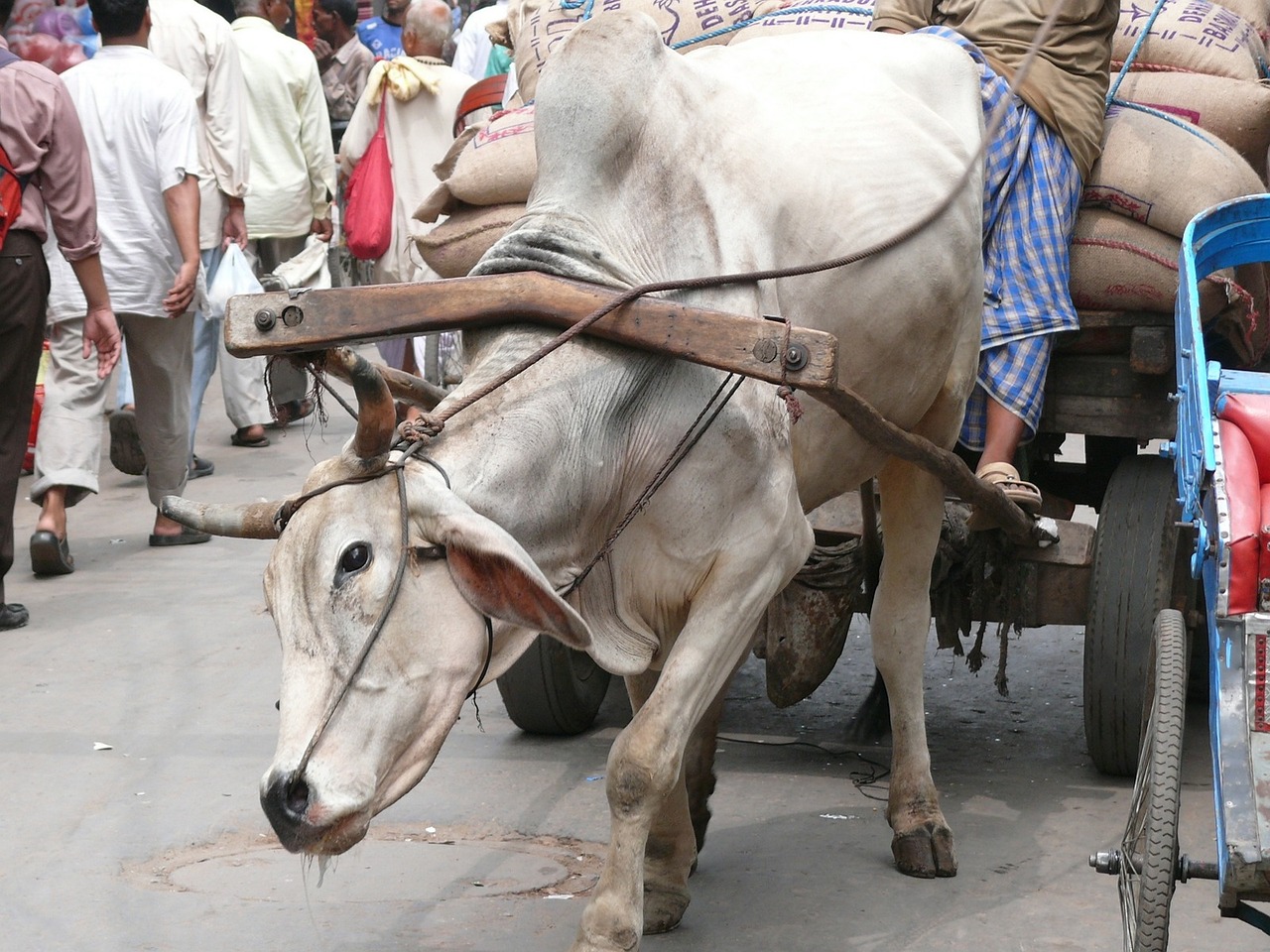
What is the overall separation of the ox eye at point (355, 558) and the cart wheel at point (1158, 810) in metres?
1.25

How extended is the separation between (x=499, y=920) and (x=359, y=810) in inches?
46.1

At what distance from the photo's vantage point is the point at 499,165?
425 centimetres

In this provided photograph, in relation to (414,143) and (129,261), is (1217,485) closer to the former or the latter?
(129,261)

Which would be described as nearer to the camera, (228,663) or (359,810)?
(359,810)

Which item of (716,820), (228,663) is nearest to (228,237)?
(228,663)

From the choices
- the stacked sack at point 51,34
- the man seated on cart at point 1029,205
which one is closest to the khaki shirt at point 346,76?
the stacked sack at point 51,34

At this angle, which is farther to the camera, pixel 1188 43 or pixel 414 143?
pixel 414 143

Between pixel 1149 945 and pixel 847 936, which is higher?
pixel 1149 945

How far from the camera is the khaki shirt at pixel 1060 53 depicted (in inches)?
167

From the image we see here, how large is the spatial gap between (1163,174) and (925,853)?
73.3 inches

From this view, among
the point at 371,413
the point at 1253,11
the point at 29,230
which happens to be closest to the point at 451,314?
the point at 371,413

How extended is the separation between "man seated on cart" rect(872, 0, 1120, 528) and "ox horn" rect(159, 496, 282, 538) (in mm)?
2085

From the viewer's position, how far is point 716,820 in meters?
4.06

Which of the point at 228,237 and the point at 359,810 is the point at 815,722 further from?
the point at 228,237
